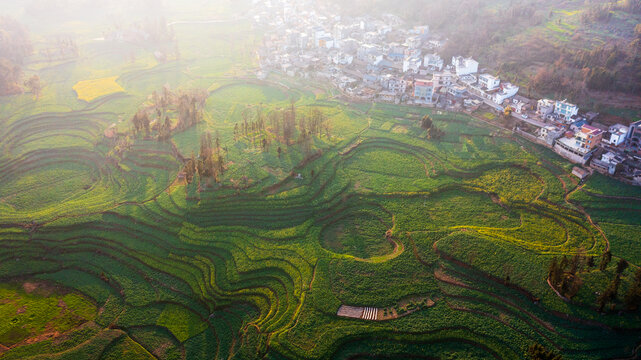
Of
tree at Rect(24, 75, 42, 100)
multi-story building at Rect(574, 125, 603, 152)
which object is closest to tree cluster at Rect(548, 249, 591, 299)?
multi-story building at Rect(574, 125, 603, 152)

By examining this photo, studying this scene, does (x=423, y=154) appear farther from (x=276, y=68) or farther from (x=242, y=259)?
(x=276, y=68)

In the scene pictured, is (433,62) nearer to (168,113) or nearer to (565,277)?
(168,113)

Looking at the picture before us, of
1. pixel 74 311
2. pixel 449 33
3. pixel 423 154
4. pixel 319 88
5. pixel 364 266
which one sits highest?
pixel 449 33

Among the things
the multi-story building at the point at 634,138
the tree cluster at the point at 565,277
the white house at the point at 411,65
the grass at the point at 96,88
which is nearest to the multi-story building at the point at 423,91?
the white house at the point at 411,65

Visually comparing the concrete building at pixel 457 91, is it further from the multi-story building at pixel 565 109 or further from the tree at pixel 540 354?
the tree at pixel 540 354

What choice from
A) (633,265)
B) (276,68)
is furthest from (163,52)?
(633,265)

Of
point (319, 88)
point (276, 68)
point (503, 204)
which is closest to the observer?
point (503, 204)
